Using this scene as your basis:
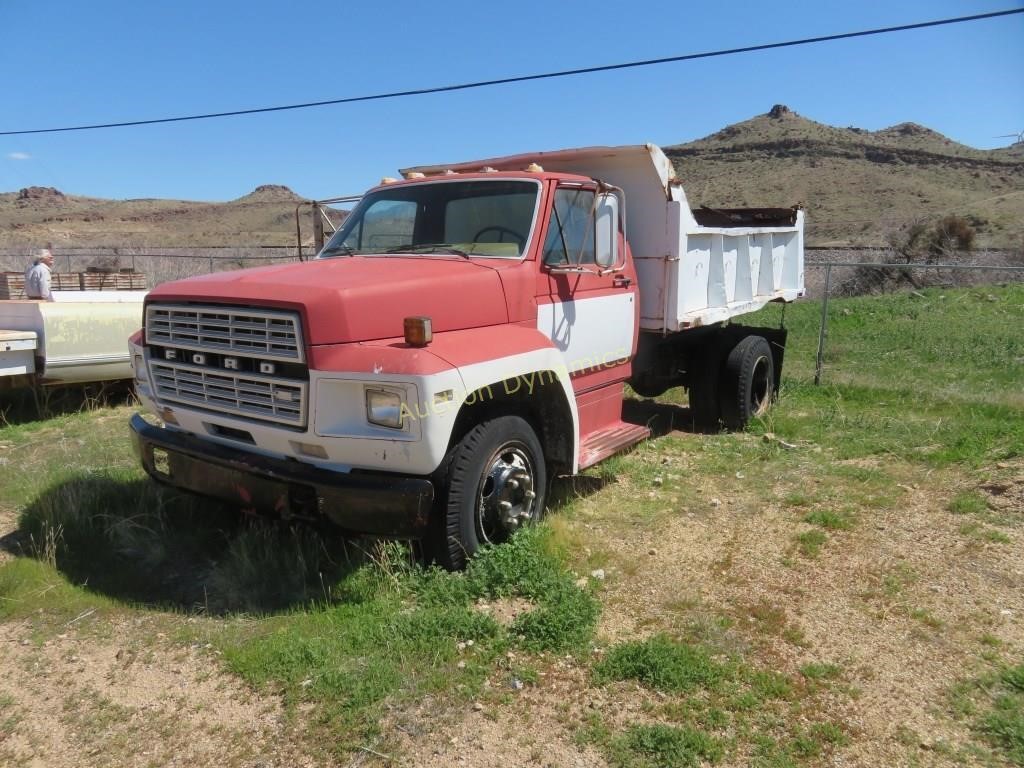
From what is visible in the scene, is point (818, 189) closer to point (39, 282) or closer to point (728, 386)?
point (728, 386)

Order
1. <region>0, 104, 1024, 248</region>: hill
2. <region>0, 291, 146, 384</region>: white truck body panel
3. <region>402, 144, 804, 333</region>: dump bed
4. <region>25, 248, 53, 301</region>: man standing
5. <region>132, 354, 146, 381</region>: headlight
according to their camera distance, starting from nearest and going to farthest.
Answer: <region>132, 354, 146, 381</region>: headlight → <region>402, 144, 804, 333</region>: dump bed → <region>0, 291, 146, 384</region>: white truck body panel → <region>25, 248, 53, 301</region>: man standing → <region>0, 104, 1024, 248</region>: hill

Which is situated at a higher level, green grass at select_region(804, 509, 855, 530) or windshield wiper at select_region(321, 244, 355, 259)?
windshield wiper at select_region(321, 244, 355, 259)

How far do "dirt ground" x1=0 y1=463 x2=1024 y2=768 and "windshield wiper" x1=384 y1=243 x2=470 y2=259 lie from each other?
1.99 meters

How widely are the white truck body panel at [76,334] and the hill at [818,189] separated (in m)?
25.0

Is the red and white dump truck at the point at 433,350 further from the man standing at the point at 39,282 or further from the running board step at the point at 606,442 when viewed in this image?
the man standing at the point at 39,282

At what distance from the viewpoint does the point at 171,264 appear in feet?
102

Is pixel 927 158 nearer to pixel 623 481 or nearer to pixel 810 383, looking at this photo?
pixel 810 383

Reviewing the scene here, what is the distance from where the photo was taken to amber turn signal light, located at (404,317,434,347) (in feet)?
12.2

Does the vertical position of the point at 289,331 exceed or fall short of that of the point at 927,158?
it falls short

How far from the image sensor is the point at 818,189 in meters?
43.9

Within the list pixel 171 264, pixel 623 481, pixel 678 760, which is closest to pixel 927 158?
pixel 171 264

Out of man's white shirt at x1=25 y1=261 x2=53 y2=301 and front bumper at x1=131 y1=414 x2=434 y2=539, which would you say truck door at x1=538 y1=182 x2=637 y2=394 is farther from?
man's white shirt at x1=25 y1=261 x2=53 y2=301

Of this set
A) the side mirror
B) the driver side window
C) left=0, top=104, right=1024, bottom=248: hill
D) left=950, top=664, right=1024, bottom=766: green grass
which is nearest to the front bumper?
the driver side window

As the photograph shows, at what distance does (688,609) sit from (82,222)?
77.6m
